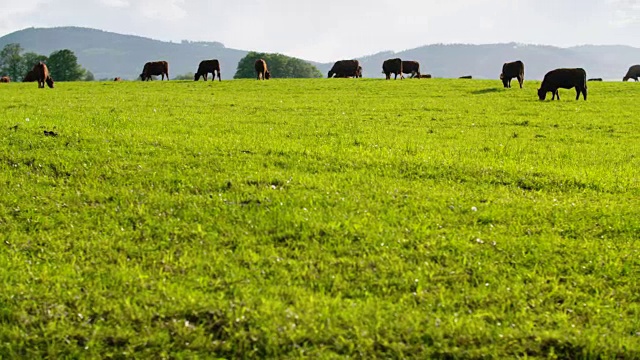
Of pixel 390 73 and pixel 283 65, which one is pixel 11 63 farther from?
pixel 390 73

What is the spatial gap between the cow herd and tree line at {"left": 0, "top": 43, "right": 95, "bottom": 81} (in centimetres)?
5474

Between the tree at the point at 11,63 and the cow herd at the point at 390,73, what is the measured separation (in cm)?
8193

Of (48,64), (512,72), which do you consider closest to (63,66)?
(48,64)

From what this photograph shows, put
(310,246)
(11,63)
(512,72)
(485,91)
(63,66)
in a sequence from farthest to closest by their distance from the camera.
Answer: (11,63) < (63,66) < (512,72) < (485,91) < (310,246)

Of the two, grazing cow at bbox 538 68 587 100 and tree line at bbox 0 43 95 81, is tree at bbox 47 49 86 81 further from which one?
grazing cow at bbox 538 68 587 100

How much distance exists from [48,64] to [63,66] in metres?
3.02

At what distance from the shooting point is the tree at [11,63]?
5143 inches

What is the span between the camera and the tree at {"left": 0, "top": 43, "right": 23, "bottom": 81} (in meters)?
131

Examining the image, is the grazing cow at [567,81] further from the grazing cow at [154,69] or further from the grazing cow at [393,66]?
the grazing cow at [154,69]

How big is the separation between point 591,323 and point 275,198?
5287mm

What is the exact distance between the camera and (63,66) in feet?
364

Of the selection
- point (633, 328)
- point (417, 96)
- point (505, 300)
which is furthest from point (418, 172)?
point (417, 96)

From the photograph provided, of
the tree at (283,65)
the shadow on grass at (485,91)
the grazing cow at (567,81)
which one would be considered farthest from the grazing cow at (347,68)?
the tree at (283,65)

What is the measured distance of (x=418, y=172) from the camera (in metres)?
11.8
